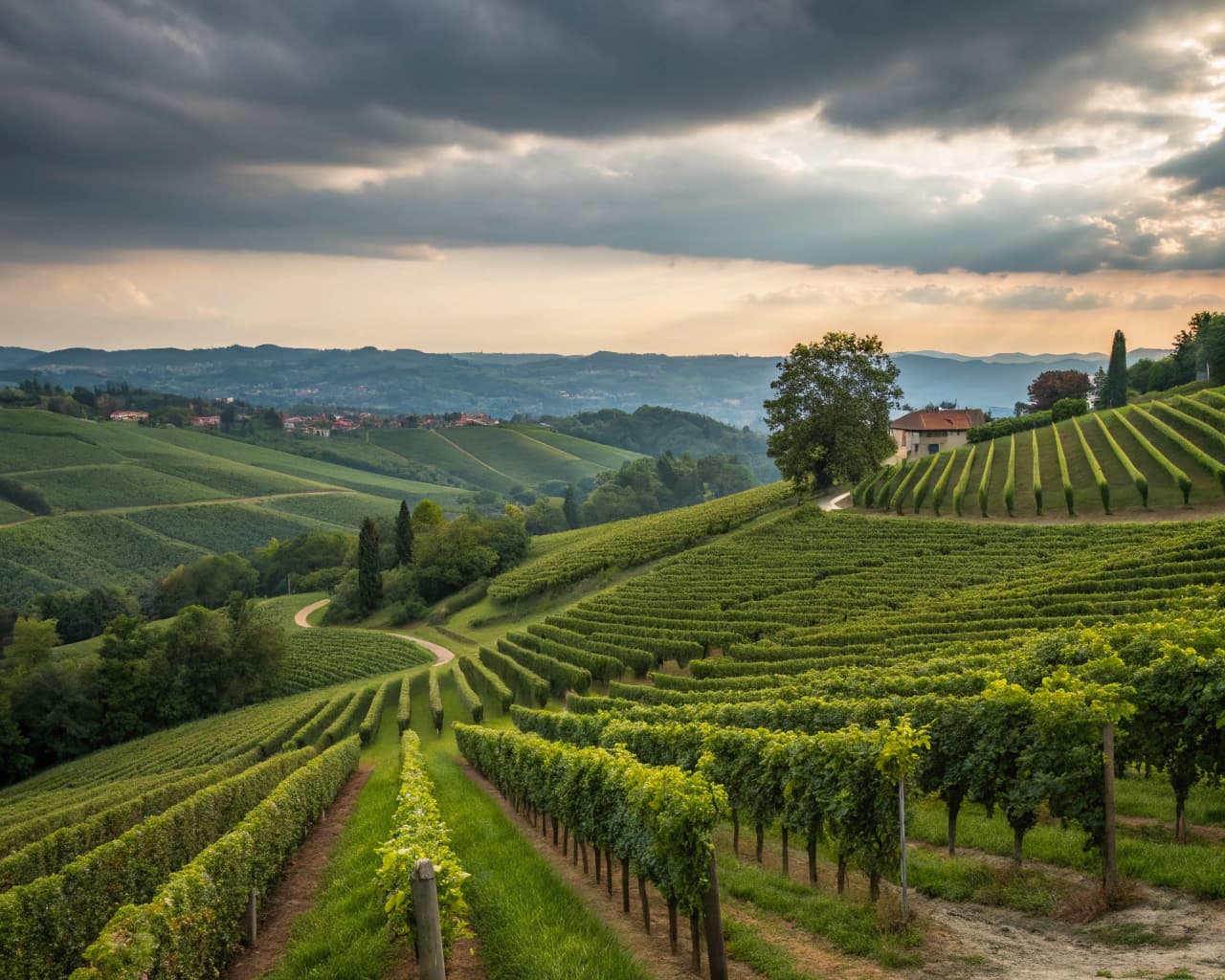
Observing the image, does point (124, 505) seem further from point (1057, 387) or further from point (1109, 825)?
point (1109, 825)

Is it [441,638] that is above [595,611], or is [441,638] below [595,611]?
below

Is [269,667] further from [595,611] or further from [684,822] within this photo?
[684,822]

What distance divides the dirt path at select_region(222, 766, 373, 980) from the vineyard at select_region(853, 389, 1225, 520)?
46958 millimetres

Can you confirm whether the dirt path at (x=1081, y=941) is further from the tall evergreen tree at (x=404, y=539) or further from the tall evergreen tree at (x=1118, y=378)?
the tall evergreen tree at (x=1118, y=378)

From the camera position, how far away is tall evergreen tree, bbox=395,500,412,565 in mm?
99750

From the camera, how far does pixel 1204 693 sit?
11.3 meters

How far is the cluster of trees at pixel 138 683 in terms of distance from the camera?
59.8 metres

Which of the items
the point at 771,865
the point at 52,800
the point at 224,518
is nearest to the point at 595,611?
the point at 52,800

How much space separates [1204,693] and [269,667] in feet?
217

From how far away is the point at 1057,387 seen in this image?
112750 mm

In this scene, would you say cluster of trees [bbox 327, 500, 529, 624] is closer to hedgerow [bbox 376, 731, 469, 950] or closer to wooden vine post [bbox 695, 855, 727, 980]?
hedgerow [bbox 376, 731, 469, 950]

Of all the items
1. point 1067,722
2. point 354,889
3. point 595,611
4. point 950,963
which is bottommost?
point 595,611

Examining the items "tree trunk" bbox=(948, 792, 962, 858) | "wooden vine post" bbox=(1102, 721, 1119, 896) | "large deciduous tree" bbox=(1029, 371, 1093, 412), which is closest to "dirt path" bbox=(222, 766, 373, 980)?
"tree trunk" bbox=(948, 792, 962, 858)

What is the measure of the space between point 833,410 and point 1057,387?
206 ft
